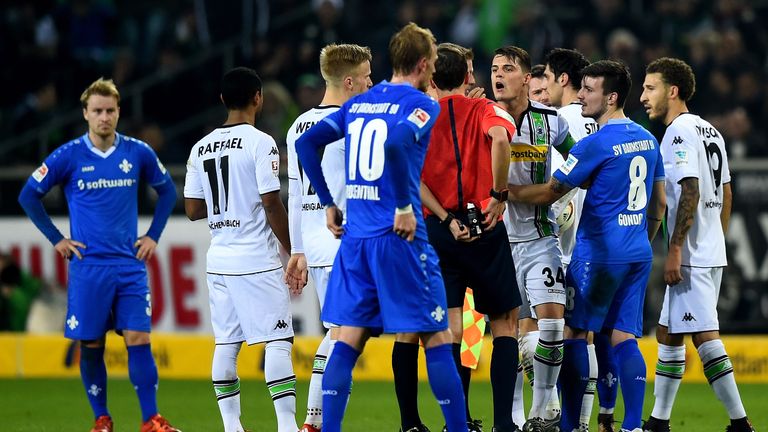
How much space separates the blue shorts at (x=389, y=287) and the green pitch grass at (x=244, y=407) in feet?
8.47

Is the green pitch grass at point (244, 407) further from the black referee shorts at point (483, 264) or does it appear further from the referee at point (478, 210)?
the black referee shorts at point (483, 264)

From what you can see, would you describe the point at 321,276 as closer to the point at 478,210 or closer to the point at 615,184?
the point at 478,210

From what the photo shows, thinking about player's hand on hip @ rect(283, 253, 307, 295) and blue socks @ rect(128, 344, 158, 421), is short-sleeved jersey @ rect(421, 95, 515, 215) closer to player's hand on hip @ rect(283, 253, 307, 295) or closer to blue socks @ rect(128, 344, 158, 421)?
player's hand on hip @ rect(283, 253, 307, 295)

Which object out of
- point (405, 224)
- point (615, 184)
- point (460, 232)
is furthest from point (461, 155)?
point (405, 224)

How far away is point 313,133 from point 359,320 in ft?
3.35

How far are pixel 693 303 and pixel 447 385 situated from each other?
2314 mm

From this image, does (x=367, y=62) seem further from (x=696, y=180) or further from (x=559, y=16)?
(x=559, y=16)

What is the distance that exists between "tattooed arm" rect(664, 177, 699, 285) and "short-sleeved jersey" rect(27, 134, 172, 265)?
11.4 ft

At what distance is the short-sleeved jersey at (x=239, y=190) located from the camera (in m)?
8.09

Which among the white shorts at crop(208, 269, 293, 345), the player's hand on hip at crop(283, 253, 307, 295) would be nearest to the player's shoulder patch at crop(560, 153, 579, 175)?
the player's hand on hip at crop(283, 253, 307, 295)

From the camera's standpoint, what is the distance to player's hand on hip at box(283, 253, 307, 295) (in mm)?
8062

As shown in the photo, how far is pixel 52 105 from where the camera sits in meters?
17.1

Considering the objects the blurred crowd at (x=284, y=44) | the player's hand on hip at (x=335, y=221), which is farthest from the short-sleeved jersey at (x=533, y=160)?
the blurred crowd at (x=284, y=44)

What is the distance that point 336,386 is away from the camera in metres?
6.78
